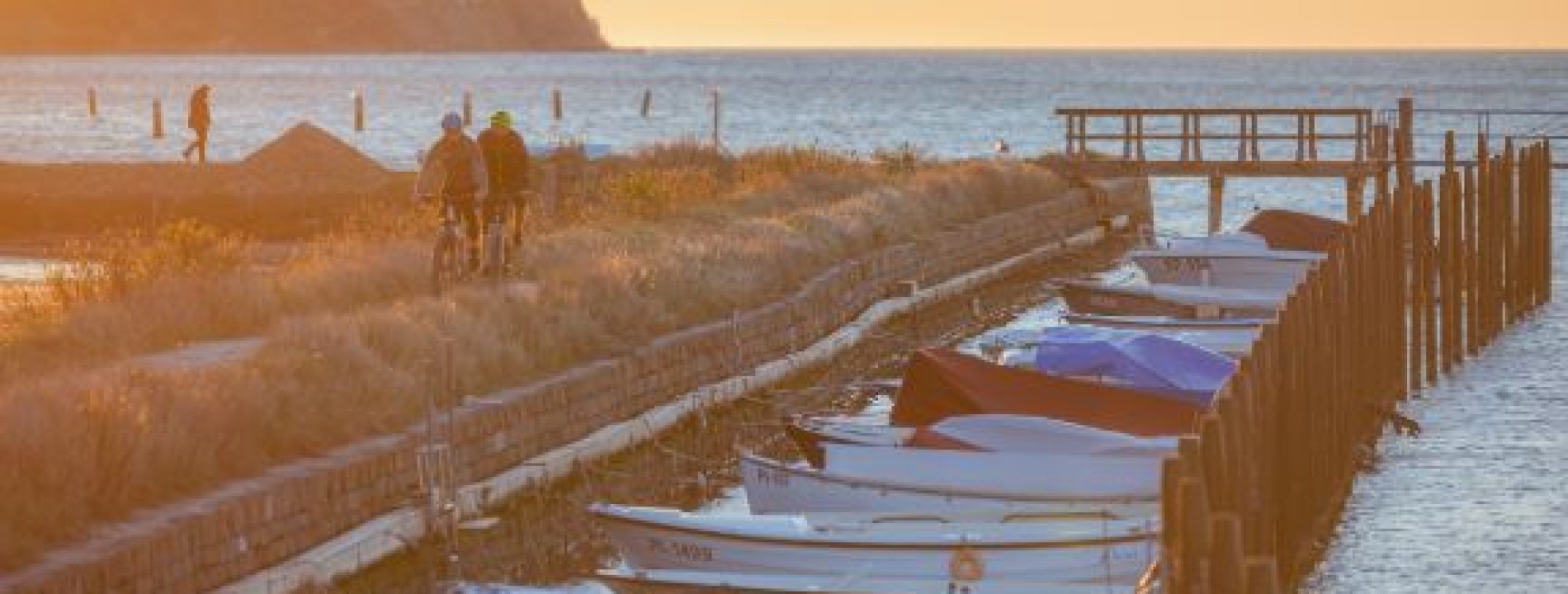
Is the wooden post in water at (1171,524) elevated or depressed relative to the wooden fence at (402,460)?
elevated

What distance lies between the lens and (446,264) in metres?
31.6

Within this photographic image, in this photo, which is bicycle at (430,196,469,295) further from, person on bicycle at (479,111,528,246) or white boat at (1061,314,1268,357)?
white boat at (1061,314,1268,357)

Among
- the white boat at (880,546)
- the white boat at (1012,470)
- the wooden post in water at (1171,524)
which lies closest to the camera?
the wooden post in water at (1171,524)

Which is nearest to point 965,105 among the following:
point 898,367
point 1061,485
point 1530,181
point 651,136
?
point 651,136

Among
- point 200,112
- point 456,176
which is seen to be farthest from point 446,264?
point 200,112

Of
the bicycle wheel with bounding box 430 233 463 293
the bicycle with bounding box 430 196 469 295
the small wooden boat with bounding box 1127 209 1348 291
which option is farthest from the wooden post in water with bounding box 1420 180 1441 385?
the bicycle wheel with bounding box 430 233 463 293

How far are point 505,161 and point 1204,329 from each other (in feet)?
28.4

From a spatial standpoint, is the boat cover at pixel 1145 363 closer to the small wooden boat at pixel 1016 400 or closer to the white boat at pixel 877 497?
the small wooden boat at pixel 1016 400

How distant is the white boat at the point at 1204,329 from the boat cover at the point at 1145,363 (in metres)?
6.48

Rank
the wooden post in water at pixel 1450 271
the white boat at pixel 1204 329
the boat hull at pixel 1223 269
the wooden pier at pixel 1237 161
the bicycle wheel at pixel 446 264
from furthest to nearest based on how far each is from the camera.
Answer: the wooden pier at pixel 1237 161 < the boat hull at pixel 1223 269 < the wooden post in water at pixel 1450 271 < the white boat at pixel 1204 329 < the bicycle wheel at pixel 446 264

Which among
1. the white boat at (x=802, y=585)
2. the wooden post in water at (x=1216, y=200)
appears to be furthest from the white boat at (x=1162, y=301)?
the wooden post in water at (x=1216, y=200)

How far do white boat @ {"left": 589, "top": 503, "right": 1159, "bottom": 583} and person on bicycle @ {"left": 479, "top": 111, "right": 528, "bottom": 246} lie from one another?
10990 millimetres

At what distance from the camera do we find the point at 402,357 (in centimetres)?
2530

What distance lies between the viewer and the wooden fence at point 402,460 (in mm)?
18562
